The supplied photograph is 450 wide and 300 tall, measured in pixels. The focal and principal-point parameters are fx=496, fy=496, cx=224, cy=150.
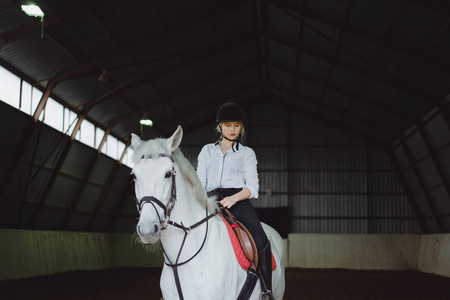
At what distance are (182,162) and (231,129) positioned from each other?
31.1 inches

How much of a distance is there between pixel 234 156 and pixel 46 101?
43.4 feet

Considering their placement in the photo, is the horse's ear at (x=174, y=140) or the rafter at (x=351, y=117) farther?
the rafter at (x=351, y=117)

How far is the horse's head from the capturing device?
321 centimetres

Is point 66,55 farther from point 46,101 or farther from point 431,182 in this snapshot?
point 431,182

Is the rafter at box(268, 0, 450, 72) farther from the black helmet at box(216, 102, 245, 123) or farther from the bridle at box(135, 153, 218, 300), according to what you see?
the bridle at box(135, 153, 218, 300)

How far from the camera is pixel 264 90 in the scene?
27625 millimetres

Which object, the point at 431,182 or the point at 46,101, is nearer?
the point at 46,101

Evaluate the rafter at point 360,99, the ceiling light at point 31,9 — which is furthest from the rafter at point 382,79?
the ceiling light at point 31,9

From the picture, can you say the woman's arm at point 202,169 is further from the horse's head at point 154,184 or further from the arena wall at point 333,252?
the arena wall at point 333,252

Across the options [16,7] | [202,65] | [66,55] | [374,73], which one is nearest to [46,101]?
[66,55]

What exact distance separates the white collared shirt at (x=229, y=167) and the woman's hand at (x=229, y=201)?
0.61 feet

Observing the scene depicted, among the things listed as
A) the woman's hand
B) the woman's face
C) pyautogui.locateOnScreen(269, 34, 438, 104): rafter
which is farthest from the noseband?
pyautogui.locateOnScreen(269, 34, 438, 104): rafter

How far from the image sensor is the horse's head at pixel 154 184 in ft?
10.5

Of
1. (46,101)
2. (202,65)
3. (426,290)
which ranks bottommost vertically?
(426,290)
